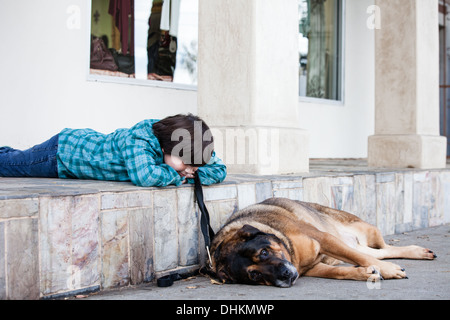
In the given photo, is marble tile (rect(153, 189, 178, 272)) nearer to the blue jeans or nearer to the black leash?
the black leash

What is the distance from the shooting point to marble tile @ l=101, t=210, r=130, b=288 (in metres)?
3.32

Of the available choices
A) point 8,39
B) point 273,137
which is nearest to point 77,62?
point 8,39

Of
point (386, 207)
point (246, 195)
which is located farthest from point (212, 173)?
point (386, 207)

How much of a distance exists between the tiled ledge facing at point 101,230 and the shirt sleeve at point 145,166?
0.07 m

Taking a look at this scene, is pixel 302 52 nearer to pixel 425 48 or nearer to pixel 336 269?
pixel 425 48

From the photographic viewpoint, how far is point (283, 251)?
11.0 ft

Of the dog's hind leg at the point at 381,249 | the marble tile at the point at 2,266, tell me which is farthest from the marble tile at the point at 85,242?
the dog's hind leg at the point at 381,249

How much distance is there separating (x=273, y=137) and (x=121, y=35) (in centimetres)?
289

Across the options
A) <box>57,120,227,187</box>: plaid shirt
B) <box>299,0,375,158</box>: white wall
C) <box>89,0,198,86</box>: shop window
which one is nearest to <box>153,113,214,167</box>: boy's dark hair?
<box>57,120,227,187</box>: plaid shirt

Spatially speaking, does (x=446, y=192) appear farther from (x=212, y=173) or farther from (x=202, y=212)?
(x=202, y=212)

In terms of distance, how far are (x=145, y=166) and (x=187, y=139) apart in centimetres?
33

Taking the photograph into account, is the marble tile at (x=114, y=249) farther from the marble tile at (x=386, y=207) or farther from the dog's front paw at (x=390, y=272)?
the marble tile at (x=386, y=207)

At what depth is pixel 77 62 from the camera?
6234 millimetres

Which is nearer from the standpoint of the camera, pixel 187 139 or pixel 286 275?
pixel 286 275
